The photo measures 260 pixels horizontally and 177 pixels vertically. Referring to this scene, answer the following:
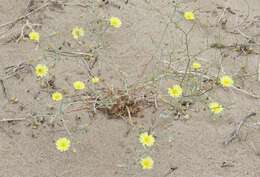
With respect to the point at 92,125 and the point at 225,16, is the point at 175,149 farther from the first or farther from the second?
the point at 225,16

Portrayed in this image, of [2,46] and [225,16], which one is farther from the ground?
[225,16]

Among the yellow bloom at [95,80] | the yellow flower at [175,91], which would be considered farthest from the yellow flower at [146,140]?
the yellow bloom at [95,80]

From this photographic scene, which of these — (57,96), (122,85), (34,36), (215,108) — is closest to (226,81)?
(215,108)

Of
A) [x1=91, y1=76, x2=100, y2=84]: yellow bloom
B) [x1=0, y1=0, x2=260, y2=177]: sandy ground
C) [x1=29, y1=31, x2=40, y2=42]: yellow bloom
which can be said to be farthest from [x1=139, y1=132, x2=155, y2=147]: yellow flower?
[x1=29, y1=31, x2=40, y2=42]: yellow bloom

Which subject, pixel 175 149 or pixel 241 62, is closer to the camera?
pixel 175 149

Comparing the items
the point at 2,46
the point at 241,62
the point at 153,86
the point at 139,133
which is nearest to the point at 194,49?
the point at 241,62

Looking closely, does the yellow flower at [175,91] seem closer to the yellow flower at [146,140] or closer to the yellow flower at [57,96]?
the yellow flower at [146,140]

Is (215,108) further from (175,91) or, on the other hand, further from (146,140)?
(146,140)

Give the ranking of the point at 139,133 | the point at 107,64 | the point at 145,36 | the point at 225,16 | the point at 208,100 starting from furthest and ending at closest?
the point at 225,16, the point at 145,36, the point at 107,64, the point at 208,100, the point at 139,133

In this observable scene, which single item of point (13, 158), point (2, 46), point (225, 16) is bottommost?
point (13, 158)
